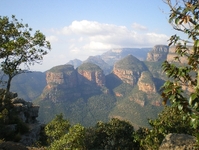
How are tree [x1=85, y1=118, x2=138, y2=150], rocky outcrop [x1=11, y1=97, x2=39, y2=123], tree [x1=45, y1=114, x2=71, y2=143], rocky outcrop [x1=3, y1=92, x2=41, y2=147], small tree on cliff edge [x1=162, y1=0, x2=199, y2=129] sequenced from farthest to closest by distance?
rocky outcrop [x1=11, y1=97, x2=39, y2=123] < tree [x1=85, y1=118, x2=138, y2=150] < rocky outcrop [x1=3, y1=92, x2=41, y2=147] < tree [x1=45, y1=114, x2=71, y2=143] < small tree on cliff edge [x1=162, y1=0, x2=199, y2=129]

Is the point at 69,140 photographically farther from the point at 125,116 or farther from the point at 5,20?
the point at 125,116

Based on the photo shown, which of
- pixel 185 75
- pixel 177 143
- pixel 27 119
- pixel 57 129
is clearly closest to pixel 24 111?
pixel 27 119

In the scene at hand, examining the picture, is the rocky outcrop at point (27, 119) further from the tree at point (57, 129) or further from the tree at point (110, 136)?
the tree at point (57, 129)

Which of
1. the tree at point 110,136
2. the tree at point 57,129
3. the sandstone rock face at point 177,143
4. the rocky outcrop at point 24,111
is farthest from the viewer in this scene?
the rocky outcrop at point 24,111

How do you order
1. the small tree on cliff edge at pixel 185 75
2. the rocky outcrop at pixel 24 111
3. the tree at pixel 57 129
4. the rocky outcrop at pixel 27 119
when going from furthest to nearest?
the rocky outcrop at pixel 24 111
the rocky outcrop at pixel 27 119
the tree at pixel 57 129
the small tree on cliff edge at pixel 185 75

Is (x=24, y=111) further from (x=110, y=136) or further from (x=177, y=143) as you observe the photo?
(x=177, y=143)

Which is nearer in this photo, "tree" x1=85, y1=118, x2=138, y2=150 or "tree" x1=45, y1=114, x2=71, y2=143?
"tree" x1=45, y1=114, x2=71, y2=143

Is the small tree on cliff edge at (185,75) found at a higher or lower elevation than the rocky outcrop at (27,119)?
higher

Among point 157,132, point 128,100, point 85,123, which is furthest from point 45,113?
point 157,132

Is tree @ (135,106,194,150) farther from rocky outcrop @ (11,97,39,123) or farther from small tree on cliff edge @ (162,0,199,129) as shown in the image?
rocky outcrop @ (11,97,39,123)

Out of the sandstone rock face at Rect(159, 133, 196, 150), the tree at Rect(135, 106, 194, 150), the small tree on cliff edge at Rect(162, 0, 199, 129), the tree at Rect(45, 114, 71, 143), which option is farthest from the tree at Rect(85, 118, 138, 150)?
the small tree on cliff edge at Rect(162, 0, 199, 129)

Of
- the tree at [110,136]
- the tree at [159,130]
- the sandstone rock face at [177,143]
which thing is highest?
the sandstone rock face at [177,143]

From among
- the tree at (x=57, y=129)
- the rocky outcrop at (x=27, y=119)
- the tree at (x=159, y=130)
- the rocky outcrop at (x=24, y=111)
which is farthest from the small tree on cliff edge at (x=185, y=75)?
the rocky outcrop at (x=24, y=111)

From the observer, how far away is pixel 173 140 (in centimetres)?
1334
